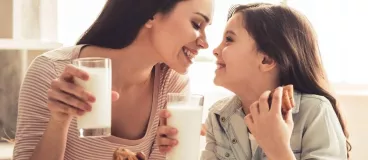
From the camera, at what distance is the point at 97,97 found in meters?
1.39

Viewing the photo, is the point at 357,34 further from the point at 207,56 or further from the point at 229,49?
the point at 229,49

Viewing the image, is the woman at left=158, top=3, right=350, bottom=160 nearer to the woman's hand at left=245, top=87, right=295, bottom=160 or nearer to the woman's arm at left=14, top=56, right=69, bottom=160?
the woman's hand at left=245, top=87, right=295, bottom=160

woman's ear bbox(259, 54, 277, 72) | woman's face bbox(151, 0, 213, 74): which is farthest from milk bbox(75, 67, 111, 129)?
woman's ear bbox(259, 54, 277, 72)

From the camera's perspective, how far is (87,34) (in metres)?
1.96

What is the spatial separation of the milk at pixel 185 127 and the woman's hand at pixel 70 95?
9.5 inches

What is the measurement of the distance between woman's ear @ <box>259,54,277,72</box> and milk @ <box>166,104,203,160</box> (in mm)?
502

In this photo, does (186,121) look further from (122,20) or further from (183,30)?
(122,20)

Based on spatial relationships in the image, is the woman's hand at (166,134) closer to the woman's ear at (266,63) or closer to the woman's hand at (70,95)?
the woman's hand at (70,95)

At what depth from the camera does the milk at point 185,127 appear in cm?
150

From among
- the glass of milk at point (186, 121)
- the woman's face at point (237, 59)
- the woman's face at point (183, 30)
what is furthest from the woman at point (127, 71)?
the glass of milk at point (186, 121)

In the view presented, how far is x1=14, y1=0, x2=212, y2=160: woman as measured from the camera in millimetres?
1742

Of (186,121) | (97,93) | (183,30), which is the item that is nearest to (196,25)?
(183,30)

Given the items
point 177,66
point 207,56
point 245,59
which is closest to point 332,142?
point 245,59

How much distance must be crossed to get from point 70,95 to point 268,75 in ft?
2.71
